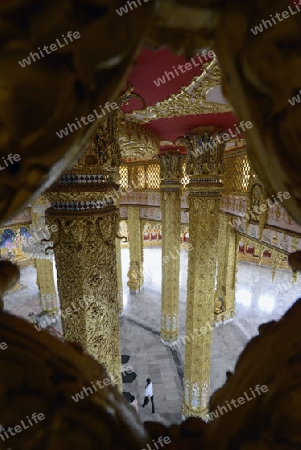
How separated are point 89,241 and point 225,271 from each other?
21.7 feet

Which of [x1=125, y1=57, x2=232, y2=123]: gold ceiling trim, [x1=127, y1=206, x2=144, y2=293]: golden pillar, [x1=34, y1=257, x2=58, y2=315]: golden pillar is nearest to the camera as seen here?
[x1=125, y1=57, x2=232, y2=123]: gold ceiling trim

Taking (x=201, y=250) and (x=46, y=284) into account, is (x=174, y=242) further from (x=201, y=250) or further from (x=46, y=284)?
(x=46, y=284)

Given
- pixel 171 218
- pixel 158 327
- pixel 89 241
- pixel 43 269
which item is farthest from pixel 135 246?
pixel 89 241

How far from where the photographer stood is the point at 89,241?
5.98 ft

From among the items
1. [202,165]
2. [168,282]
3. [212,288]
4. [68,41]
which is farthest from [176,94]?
[168,282]

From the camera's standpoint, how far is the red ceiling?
5.53 ft

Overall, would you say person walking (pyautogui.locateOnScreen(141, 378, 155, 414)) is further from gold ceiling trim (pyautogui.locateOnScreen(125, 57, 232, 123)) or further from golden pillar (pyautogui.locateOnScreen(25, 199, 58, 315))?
gold ceiling trim (pyautogui.locateOnScreen(125, 57, 232, 123))

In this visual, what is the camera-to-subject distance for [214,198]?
407cm

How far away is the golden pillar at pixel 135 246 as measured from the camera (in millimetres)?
9164

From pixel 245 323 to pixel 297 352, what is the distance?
27.2 ft

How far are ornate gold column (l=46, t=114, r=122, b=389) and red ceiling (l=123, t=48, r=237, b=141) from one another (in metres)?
0.46

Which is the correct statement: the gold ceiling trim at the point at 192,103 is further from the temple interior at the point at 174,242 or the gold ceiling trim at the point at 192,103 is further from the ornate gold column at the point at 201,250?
the ornate gold column at the point at 201,250

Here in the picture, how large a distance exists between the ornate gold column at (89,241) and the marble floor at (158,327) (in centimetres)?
371

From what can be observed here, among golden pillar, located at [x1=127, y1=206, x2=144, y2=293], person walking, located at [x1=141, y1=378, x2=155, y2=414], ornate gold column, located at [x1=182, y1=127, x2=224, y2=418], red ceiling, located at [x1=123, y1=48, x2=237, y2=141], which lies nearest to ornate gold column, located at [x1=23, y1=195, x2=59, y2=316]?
golden pillar, located at [x1=127, y1=206, x2=144, y2=293]
